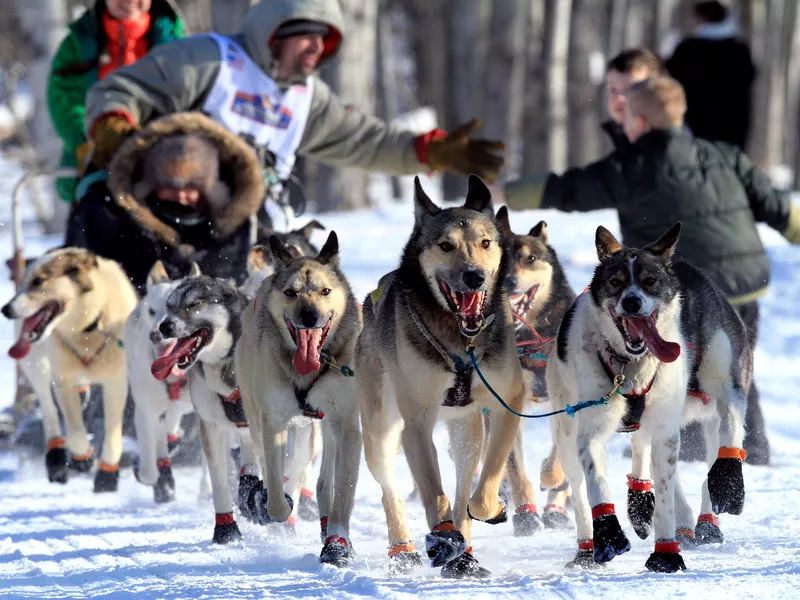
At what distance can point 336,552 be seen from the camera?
4.14 meters

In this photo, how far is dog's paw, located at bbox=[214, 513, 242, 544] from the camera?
15.6 ft

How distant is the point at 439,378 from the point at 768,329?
212 inches

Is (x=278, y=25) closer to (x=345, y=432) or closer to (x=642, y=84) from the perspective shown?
(x=642, y=84)

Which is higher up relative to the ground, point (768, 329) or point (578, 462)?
point (768, 329)

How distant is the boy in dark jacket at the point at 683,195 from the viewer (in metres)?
5.73

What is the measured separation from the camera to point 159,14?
7.07 m

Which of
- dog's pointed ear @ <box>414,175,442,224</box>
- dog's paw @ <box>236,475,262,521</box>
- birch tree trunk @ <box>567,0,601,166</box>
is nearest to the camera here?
dog's pointed ear @ <box>414,175,442,224</box>

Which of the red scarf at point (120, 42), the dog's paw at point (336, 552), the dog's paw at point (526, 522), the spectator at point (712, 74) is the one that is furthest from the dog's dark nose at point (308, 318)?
the spectator at point (712, 74)

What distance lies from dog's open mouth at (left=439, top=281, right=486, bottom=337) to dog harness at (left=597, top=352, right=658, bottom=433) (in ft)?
1.33

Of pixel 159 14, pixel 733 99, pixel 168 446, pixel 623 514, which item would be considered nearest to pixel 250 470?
pixel 168 446

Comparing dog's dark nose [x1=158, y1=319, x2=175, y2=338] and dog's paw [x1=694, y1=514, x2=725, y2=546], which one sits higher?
dog's dark nose [x1=158, y1=319, x2=175, y2=338]

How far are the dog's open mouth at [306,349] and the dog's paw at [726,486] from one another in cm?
142

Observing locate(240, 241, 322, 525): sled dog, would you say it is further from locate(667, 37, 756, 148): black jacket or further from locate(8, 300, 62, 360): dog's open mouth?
locate(667, 37, 756, 148): black jacket

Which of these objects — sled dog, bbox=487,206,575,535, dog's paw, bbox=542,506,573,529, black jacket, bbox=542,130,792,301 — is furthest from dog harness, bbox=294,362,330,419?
black jacket, bbox=542,130,792,301
